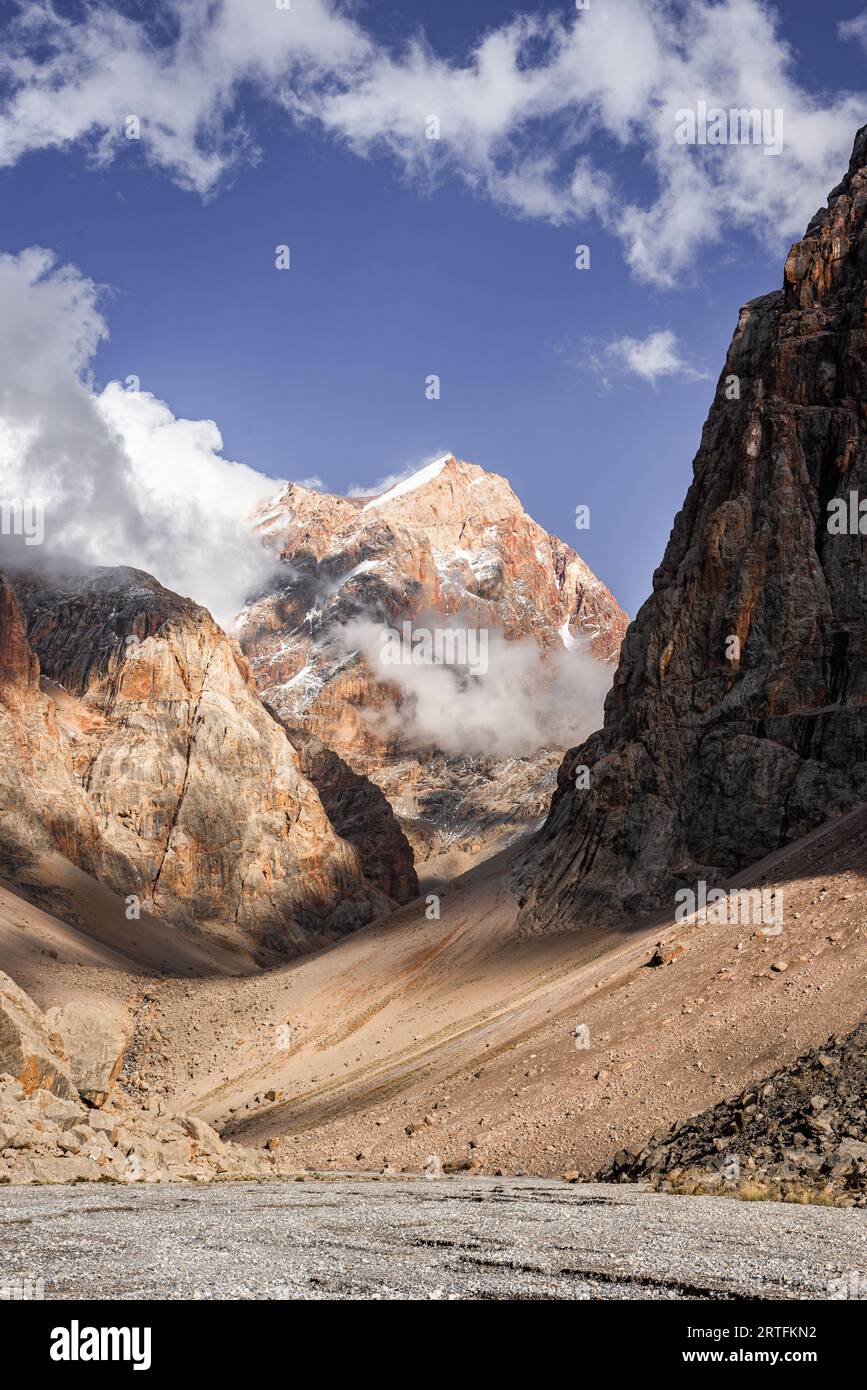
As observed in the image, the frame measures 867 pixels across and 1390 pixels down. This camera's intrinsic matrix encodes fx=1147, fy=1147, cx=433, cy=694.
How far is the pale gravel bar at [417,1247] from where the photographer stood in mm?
8789

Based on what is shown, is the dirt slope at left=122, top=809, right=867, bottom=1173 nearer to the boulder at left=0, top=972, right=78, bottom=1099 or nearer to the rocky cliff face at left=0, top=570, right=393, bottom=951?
the boulder at left=0, top=972, right=78, bottom=1099

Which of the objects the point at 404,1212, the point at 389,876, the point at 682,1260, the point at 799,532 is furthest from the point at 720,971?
the point at 389,876

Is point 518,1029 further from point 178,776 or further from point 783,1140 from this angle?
point 178,776

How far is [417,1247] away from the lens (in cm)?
1155

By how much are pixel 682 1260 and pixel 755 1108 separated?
15.0m

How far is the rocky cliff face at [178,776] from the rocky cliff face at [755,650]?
62.3 metres

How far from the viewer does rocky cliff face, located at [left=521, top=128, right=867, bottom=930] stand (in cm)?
6912

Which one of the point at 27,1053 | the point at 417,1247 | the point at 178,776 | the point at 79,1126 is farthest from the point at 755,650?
the point at 178,776

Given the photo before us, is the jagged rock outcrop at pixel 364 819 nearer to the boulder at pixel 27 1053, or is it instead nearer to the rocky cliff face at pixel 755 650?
the rocky cliff face at pixel 755 650

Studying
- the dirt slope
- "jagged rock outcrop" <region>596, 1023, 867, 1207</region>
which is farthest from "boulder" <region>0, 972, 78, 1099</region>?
"jagged rock outcrop" <region>596, 1023, 867, 1207</region>

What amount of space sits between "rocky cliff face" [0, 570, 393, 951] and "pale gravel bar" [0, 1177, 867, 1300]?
110945 millimetres

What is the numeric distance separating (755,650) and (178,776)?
8653 centimetres

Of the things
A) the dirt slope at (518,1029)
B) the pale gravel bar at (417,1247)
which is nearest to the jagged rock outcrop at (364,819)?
the dirt slope at (518,1029)

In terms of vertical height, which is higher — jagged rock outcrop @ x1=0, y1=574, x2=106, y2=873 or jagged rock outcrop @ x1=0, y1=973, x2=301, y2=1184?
jagged rock outcrop @ x1=0, y1=574, x2=106, y2=873
